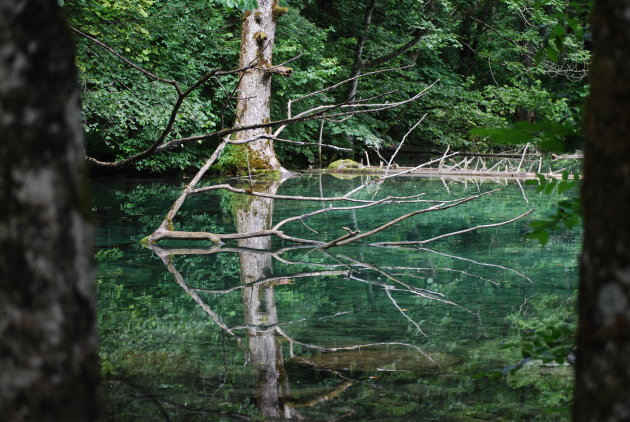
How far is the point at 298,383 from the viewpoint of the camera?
11.8 ft

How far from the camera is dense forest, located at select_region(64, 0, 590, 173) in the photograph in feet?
47.9

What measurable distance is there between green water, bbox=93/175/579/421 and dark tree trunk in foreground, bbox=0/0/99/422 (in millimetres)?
1600

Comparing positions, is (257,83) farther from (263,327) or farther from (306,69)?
(263,327)

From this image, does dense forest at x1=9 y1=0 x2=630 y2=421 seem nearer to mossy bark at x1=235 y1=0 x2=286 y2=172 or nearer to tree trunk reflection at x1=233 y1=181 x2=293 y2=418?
tree trunk reflection at x1=233 y1=181 x2=293 y2=418

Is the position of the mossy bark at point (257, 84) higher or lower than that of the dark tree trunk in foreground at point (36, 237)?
higher

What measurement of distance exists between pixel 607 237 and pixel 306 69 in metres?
21.5

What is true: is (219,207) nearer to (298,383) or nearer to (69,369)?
(298,383)

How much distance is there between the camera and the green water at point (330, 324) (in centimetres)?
337

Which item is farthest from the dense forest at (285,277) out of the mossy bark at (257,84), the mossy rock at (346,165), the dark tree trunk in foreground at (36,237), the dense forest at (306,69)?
the mossy rock at (346,165)

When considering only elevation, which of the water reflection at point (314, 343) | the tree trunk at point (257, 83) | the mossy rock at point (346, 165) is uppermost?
the tree trunk at point (257, 83)

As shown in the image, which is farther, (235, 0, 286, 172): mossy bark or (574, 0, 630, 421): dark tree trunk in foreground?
(235, 0, 286, 172): mossy bark

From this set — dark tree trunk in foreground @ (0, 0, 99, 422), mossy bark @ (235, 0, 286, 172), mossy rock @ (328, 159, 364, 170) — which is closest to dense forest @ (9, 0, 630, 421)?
dark tree trunk in foreground @ (0, 0, 99, 422)

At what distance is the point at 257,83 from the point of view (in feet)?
61.0

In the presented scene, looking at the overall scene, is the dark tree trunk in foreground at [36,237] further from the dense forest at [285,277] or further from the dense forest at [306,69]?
the dense forest at [306,69]
